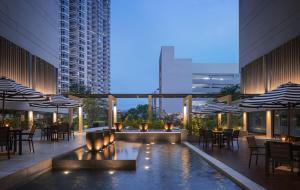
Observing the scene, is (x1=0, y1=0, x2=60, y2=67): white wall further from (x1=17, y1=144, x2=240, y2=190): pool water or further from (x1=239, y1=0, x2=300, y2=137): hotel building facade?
(x1=239, y1=0, x2=300, y2=137): hotel building facade

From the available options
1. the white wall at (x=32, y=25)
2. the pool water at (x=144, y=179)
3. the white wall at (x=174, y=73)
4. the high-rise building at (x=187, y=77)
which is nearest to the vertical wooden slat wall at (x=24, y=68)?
the white wall at (x=32, y=25)

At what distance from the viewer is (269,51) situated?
2711 centimetres

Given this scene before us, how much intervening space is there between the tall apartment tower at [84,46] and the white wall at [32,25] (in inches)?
2177

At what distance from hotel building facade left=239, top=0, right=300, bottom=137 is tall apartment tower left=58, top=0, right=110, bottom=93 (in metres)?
57.9

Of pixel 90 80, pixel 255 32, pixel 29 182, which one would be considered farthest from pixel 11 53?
pixel 90 80

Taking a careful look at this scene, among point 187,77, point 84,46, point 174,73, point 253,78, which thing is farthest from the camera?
point 84,46

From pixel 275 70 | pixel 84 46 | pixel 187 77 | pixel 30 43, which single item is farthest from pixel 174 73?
pixel 30 43

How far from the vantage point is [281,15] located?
2427cm

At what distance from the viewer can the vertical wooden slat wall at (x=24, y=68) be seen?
2033 centimetres

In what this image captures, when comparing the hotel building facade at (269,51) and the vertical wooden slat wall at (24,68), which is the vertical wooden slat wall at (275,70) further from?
the vertical wooden slat wall at (24,68)

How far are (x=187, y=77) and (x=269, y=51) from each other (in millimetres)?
62025

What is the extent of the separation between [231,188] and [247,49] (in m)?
27.5

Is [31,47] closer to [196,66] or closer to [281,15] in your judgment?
[281,15]

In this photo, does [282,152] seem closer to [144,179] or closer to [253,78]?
[144,179]
